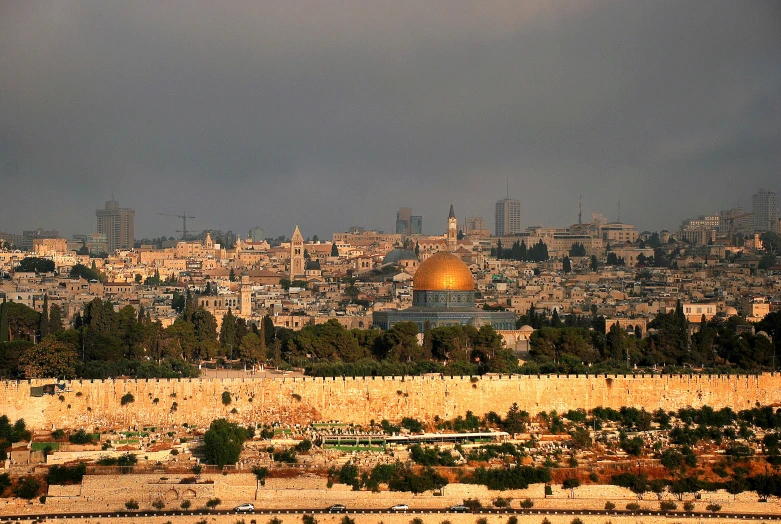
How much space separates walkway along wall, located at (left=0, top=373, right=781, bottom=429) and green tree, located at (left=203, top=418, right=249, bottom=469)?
2.78 m

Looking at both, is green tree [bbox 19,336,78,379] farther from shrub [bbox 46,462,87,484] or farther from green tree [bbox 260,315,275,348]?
green tree [bbox 260,315,275,348]

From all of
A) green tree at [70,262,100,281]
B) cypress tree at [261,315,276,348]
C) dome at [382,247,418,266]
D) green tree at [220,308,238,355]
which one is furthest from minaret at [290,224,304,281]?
green tree at [220,308,238,355]

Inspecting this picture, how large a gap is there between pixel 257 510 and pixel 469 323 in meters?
26.6

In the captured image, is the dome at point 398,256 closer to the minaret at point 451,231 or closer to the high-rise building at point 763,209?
the minaret at point 451,231

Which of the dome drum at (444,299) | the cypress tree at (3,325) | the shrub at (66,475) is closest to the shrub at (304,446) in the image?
the shrub at (66,475)

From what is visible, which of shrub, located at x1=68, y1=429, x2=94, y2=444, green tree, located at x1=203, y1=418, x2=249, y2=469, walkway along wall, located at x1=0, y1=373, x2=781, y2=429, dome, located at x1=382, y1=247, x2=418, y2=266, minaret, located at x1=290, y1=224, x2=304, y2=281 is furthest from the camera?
dome, located at x1=382, y1=247, x2=418, y2=266

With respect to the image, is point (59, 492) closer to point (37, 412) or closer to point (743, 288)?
point (37, 412)

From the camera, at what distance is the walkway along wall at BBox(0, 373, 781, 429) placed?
39.1 m

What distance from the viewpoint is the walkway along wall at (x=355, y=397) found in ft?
128

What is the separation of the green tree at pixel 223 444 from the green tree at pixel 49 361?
22.8 feet

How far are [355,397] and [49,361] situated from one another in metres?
9.18

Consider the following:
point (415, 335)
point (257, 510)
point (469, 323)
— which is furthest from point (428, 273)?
point (257, 510)

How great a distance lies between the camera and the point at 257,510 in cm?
3306

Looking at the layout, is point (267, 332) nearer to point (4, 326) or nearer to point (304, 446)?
point (4, 326)
